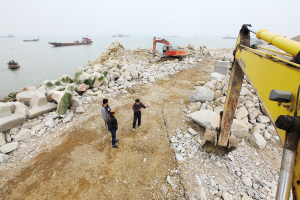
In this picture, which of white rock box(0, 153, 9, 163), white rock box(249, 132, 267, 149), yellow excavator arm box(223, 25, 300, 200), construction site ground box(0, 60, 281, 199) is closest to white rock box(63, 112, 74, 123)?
construction site ground box(0, 60, 281, 199)

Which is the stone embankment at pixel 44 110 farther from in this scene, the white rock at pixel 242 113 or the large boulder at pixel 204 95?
the white rock at pixel 242 113

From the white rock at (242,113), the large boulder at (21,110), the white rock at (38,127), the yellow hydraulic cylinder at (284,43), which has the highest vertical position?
the yellow hydraulic cylinder at (284,43)

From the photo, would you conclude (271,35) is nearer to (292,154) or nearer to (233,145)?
(292,154)

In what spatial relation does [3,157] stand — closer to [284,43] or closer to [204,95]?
[284,43]

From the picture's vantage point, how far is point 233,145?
403cm

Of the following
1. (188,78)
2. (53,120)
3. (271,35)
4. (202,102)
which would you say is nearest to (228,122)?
(271,35)

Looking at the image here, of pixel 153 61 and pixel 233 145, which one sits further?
A: pixel 153 61

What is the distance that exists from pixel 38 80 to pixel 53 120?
54.0 ft

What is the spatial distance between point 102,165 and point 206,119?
12.4 ft

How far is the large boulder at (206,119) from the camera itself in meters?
5.27

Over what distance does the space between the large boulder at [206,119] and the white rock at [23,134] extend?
6147mm

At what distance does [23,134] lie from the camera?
5.34 m

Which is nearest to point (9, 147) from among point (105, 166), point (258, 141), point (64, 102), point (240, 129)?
point (64, 102)

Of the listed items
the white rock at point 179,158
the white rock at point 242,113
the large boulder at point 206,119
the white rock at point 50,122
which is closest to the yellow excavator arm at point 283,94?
the white rock at point 179,158
